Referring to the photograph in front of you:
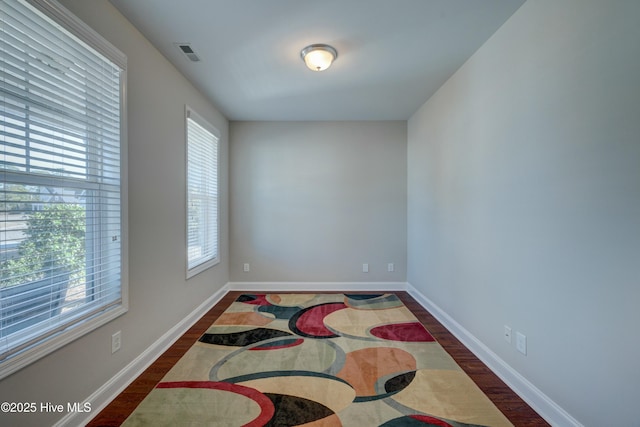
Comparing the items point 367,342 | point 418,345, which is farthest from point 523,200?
point 367,342

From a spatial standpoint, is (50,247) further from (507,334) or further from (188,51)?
(507,334)

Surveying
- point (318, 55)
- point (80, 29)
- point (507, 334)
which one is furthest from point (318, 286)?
point (80, 29)

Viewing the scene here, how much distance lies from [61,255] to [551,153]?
9.52ft

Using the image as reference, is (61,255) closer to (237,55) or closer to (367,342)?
(237,55)

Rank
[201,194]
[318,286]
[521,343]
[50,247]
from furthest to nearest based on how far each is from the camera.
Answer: [318,286] → [201,194] → [521,343] → [50,247]

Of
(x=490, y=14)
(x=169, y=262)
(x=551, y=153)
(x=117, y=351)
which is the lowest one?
(x=117, y=351)

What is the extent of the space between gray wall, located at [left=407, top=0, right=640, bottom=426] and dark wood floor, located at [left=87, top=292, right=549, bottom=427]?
0.19 meters

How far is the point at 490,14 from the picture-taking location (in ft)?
5.98

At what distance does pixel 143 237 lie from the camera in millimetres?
2086

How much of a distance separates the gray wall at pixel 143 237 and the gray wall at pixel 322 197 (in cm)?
119

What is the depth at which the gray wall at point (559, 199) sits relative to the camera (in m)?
1.19

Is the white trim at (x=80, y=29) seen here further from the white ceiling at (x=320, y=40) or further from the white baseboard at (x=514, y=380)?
the white baseboard at (x=514, y=380)

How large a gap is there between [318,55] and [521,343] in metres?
2.67

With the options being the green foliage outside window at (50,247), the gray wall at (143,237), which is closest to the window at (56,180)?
the green foliage outside window at (50,247)
